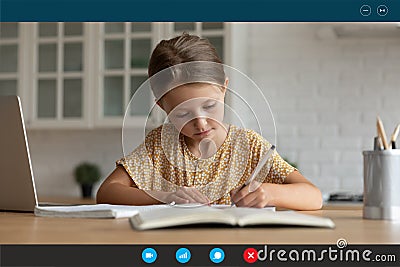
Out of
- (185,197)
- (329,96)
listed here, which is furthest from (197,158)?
(329,96)

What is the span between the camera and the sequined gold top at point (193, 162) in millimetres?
1043

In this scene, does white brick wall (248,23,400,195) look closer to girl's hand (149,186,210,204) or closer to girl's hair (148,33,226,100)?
girl's hair (148,33,226,100)

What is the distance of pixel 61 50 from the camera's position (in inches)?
111

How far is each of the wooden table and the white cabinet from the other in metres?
2.04

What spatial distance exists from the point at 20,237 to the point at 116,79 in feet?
Answer: 7.46

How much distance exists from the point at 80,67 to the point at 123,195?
1892 mm

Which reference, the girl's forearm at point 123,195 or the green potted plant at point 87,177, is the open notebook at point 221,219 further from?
the green potted plant at point 87,177

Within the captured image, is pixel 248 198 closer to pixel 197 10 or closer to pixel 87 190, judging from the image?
pixel 197 10

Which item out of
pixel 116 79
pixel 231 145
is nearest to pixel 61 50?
pixel 116 79

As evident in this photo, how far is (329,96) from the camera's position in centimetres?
272

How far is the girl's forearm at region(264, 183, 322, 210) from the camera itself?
0.91m

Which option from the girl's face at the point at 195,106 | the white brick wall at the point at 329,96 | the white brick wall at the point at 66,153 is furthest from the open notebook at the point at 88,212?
the white brick wall at the point at 66,153

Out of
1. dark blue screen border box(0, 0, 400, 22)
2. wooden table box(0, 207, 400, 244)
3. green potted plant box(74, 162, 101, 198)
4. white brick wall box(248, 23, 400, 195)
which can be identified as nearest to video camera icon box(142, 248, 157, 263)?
wooden table box(0, 207, 400, 244)

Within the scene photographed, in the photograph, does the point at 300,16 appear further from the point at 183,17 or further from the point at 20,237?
the point at 20,237
